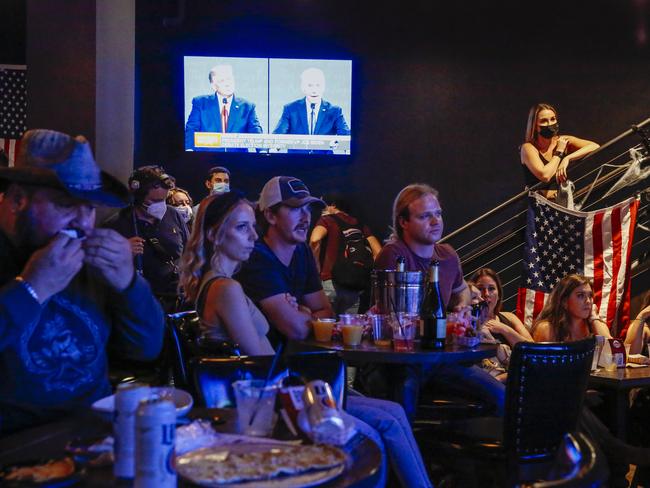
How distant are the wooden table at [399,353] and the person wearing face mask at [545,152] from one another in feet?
12.9

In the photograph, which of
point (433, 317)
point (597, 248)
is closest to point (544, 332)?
point (433, 317)

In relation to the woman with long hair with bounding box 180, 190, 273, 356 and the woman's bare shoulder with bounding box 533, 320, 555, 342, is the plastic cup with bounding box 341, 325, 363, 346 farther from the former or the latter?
the woman's bare shoulder with bounding box 533, 320, 555, 342

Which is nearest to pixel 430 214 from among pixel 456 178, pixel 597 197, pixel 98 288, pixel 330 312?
pixel 330 312

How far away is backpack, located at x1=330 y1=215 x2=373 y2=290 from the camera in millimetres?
7121

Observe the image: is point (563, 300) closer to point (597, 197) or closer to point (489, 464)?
point (489, 464)

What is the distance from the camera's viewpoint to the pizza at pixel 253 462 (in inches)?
63.6

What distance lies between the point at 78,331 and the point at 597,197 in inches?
260

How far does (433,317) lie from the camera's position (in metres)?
3.64

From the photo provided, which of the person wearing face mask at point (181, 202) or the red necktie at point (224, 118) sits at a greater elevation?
the red necktie at point (224, 118)

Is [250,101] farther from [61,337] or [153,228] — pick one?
[61,337]

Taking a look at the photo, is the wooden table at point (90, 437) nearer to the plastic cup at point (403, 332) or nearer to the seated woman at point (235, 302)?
the seated woman at point (235, 302)

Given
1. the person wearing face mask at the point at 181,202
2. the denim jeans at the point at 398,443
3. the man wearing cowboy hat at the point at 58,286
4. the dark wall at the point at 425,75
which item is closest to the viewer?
the man wearing cowboy hat at the point at 58,286

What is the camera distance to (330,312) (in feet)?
14.2

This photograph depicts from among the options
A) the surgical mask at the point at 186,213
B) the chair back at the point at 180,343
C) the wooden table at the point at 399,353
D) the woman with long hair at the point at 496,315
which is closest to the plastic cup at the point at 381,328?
the wooden table at the point at 399,353
